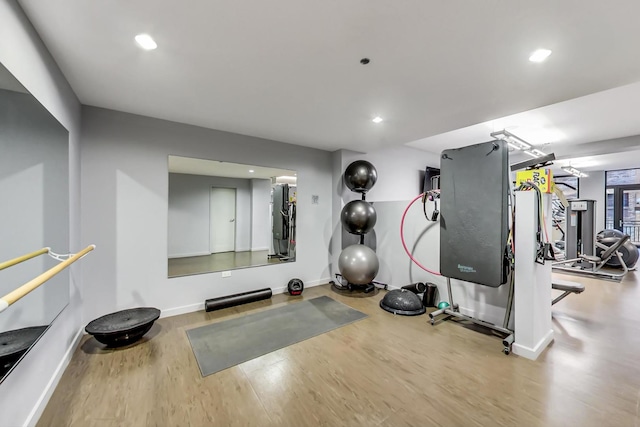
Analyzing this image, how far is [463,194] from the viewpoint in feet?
9.01

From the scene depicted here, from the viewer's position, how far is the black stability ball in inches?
136

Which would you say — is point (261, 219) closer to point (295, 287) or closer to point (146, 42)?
point (295, 287)

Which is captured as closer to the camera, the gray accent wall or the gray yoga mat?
the gray accent wall

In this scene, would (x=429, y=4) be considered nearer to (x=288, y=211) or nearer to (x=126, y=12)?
(x=126, y=12)

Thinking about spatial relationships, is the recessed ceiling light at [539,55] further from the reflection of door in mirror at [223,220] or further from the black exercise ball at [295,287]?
the reflection of door in mirror at [223,220]

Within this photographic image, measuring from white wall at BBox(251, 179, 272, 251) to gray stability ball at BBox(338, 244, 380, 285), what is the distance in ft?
4.90

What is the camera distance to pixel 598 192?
27.0 feet

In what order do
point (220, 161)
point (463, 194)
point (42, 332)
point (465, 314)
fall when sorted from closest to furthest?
point (42, 332) < point (463, 194) < point (465, 314) < point (220, 161)

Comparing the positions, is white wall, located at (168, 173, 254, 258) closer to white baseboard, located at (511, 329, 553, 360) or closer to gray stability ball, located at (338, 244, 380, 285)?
gray stability ball, located at (338, 244, 380, 285)

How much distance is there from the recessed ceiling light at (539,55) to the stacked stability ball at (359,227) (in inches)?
103

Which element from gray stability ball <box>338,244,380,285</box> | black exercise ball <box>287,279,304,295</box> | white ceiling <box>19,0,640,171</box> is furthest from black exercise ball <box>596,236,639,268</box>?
black exercise ball <box>287,279,304,295</box>

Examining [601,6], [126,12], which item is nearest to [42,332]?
[126,12]

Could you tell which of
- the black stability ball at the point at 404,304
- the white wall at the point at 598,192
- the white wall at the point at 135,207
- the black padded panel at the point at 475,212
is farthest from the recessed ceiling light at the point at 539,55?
the white wall at the point at 598,192

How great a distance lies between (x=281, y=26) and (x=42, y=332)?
2.72 meters
